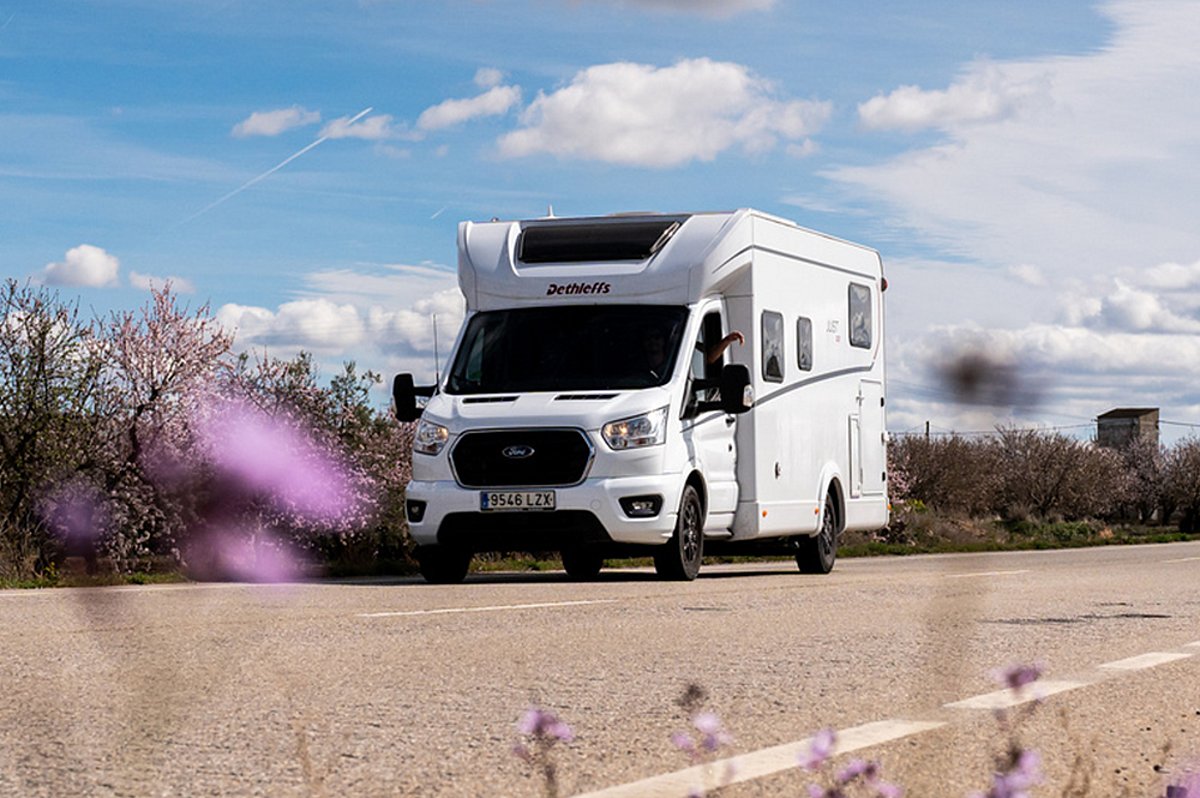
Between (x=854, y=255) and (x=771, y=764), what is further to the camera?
(x=854, y=255)

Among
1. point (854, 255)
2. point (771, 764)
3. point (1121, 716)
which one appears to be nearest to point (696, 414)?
point (854, 255)

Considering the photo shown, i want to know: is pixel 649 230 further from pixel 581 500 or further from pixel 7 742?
pixel 7 742

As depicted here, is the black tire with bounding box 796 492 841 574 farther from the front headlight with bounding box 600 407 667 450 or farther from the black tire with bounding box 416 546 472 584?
the black tire with bounding box 416 546 472 584

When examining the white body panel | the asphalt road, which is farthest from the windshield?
the asphalt road

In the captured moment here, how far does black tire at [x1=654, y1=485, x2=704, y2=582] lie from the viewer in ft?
48.8

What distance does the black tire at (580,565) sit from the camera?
1638cm

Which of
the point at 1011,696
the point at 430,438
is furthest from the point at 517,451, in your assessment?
the point at 1011,696

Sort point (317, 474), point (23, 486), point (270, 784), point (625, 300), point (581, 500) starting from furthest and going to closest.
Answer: point (317, 474), point (23, 486), point (625, 300), point (581, 500), point (270, 784)

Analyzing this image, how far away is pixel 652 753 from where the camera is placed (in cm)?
514

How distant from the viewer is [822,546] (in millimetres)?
18328

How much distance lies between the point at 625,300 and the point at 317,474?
274 inches

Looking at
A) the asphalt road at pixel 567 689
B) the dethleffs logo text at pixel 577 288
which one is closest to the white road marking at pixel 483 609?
the asphalt road at pixel 567 689

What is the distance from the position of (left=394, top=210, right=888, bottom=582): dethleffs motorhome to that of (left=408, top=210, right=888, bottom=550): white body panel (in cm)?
2

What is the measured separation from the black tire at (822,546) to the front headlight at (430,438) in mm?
4778
